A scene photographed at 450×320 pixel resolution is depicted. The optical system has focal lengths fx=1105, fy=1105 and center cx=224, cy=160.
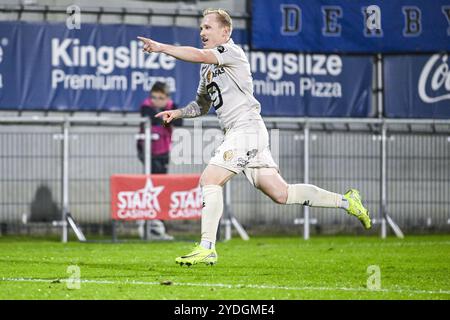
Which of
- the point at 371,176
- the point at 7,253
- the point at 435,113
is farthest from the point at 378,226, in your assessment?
the point at 7,253

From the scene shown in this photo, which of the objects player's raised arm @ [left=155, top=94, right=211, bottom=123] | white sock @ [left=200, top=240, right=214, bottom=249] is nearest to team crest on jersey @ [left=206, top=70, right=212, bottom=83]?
player's raised arm @ [left=155, top=94, right=211, bottom=123]

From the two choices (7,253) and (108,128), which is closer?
(7,253)

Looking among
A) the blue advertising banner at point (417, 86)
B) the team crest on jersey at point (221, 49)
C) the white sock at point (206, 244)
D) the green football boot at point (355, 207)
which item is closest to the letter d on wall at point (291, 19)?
the blue advertising banner at point (417, 86)

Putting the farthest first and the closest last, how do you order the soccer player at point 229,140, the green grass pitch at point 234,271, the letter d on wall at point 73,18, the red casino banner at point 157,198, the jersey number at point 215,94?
the letter d on wall at point 73,18 → the red casino banner at point 157,198 → the jersey number at point 215,94 → the soccer player at point 229,140 → the green grass pitch at point 234,271

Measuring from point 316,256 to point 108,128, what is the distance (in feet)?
21.4

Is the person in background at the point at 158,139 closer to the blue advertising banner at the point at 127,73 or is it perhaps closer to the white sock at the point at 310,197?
the blue advertising banner at the point at 127,73

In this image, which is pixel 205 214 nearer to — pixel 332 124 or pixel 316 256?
pixel 316 256

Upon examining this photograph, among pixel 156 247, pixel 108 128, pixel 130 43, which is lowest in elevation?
pixel 156 247

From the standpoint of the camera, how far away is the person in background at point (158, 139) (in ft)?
55.3

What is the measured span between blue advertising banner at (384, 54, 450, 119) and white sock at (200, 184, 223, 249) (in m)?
9.98

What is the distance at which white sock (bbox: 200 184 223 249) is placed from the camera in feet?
33.2

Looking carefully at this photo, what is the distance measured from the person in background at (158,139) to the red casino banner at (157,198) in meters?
0.51

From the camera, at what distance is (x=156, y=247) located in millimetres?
15086

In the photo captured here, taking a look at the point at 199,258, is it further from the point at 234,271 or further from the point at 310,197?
the point at 310,197
